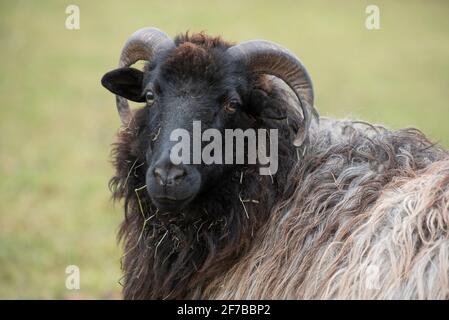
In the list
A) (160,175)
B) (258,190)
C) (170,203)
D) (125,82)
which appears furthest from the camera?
(125,82)

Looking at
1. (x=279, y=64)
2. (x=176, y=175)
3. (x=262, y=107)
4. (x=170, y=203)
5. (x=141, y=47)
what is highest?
(x=141, y=47)

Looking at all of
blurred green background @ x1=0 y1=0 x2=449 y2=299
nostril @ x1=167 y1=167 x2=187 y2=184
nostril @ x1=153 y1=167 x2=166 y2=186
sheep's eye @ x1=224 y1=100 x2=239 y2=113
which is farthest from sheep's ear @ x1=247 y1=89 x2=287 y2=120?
blurred green background @ x1=0 y1=0 x2=449 y2=299

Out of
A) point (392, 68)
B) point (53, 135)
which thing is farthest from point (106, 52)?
point (392, 68)

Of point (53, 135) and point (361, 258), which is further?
point (53, 135)

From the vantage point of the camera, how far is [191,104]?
514cm

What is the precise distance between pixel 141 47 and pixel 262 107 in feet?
4.47

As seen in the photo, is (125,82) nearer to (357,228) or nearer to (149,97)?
(149,97)

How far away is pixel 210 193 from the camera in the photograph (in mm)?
5230

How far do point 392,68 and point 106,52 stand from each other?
12.9m

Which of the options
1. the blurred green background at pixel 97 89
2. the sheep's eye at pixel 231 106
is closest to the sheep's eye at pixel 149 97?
the sheep's eye at pixel 231 106

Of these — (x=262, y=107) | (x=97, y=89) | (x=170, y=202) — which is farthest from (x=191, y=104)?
(x=97, y=89)

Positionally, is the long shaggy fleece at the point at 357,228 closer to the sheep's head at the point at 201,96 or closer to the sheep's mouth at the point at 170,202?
the sheep's head at the point at 201,96

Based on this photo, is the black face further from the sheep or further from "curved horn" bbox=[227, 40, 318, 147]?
"curved horn" bbox=[227, 40, 318, 147]
